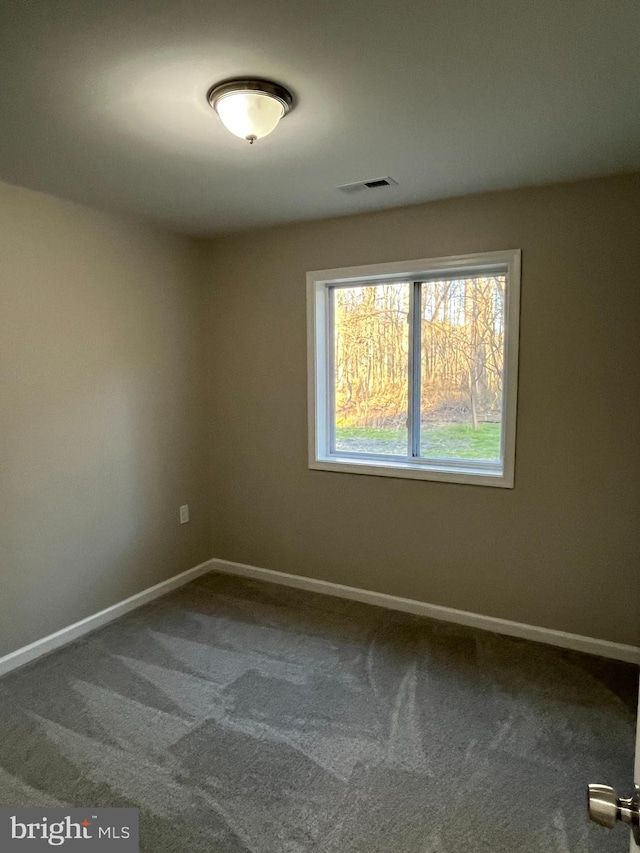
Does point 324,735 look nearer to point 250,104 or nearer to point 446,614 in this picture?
point 446,614

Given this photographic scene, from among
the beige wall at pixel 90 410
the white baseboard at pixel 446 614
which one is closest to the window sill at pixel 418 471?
the white baseboard at pixel 446 614

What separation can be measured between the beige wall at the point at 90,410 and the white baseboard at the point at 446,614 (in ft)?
1.66

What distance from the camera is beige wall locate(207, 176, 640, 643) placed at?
2678mm

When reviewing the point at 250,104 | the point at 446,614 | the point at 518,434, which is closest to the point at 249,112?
the point at 250,104

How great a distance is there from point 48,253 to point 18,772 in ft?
7.74

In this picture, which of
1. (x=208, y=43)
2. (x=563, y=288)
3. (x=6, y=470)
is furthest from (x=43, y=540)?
(x=563, y=288)

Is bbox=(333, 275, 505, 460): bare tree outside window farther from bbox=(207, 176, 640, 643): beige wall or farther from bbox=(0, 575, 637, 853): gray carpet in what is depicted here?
bbox=(0, 575, 637, 853): gray carpet

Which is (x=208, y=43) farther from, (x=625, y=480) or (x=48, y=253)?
(x=625, y=480)

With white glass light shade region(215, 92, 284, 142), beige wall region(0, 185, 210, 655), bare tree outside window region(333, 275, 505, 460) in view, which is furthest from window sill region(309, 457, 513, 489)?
white glass light shade region(215, 92, 284, 142)

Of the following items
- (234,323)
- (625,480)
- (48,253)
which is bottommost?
(625,480)

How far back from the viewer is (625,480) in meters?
2.68

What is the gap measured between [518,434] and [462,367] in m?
0.53

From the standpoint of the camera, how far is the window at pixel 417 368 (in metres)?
3.04

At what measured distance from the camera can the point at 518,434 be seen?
→ 2.92 metres
